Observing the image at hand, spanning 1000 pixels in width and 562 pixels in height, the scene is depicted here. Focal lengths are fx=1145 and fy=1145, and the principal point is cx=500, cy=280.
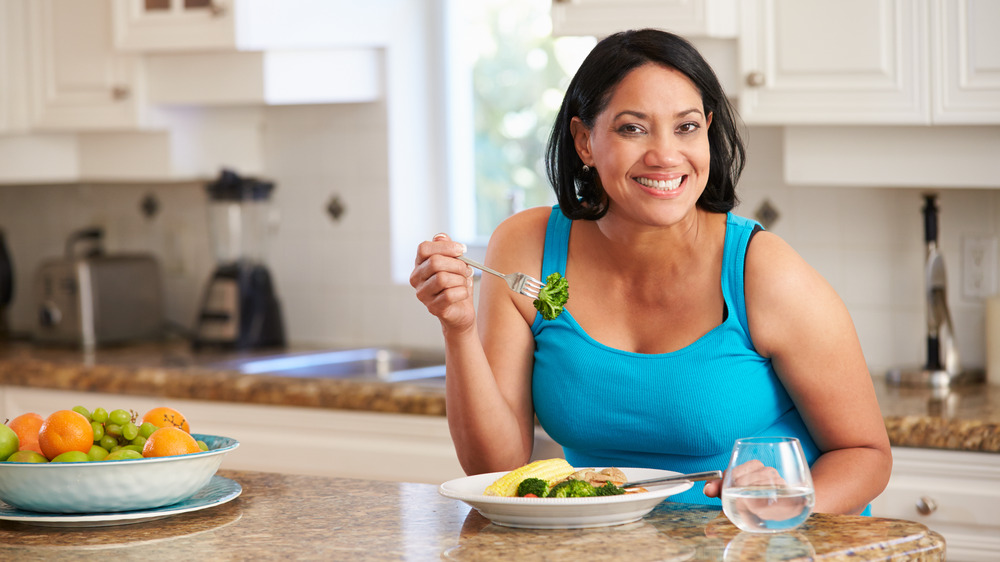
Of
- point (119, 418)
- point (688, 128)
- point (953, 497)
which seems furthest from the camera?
point (953, 497)

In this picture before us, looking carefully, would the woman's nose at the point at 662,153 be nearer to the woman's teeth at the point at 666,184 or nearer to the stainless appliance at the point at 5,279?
the woman's teeth at the point at 666,184

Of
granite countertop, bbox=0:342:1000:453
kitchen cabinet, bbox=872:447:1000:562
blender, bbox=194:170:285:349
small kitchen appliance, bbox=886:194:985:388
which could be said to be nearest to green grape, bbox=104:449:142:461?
granite countertop, bbox=0:342:1000:453

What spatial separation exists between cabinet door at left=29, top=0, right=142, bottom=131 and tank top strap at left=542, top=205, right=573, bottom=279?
1.73 metres

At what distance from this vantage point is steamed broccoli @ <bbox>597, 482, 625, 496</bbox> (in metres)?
1.17

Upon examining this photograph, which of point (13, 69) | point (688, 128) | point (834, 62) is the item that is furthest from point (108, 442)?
point (13, 69)

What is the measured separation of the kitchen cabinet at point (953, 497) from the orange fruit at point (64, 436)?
1482 mm

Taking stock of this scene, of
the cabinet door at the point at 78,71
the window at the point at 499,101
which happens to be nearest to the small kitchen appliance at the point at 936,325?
the window at the point at 499,101

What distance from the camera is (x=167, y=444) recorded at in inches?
48.6

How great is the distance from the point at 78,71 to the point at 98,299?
641 millimetres

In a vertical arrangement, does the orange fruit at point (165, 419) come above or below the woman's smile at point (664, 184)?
below

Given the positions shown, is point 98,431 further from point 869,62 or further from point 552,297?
point 869,62

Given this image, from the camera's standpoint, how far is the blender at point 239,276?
3164mm

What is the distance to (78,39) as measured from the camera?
10.3ft

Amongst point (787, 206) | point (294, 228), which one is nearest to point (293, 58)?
point (294, 228)
